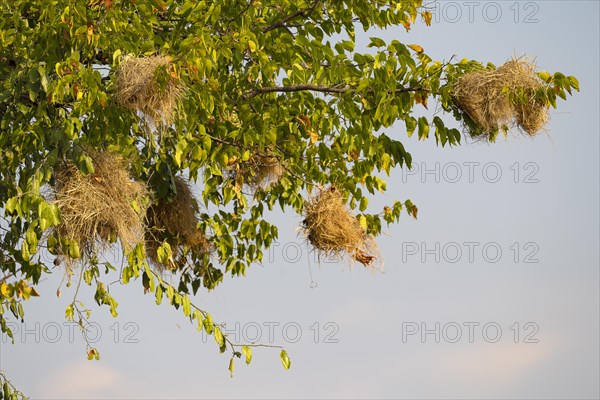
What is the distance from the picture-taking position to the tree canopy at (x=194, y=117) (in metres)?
8.77

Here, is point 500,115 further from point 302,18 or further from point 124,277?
point 124,277

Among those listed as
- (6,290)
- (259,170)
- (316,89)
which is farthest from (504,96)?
(6,290)

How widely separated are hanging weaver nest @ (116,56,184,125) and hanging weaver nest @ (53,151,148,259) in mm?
719

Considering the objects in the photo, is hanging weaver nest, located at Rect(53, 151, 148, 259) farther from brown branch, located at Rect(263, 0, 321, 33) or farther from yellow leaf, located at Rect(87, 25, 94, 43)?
brown branch, located at Rect(263, 0, 321, 33)

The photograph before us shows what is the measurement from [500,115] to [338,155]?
2.15 meters

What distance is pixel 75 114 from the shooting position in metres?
9.38

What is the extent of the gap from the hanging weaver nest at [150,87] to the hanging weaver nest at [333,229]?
205 centimetres

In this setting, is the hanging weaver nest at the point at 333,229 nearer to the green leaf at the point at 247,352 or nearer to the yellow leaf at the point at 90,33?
the green leaf at the point at 247,352

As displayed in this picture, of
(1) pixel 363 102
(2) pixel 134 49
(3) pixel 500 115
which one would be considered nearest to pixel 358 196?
Result: (1) pixel 363 102

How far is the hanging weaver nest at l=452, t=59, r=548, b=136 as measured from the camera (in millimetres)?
9320

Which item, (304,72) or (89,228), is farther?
(304,72)

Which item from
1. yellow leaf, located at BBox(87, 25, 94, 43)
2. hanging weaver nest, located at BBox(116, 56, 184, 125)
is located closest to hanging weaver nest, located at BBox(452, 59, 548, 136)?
hanging weaver nest, located at BBox(116, 56, 184, 125)

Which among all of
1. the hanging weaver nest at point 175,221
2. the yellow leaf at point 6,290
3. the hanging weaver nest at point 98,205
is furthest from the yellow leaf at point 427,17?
the yellow leaf at point 6,290

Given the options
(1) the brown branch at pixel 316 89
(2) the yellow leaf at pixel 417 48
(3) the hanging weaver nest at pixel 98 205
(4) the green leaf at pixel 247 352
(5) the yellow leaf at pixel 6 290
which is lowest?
(4) the green leaf at pixel 247 352
